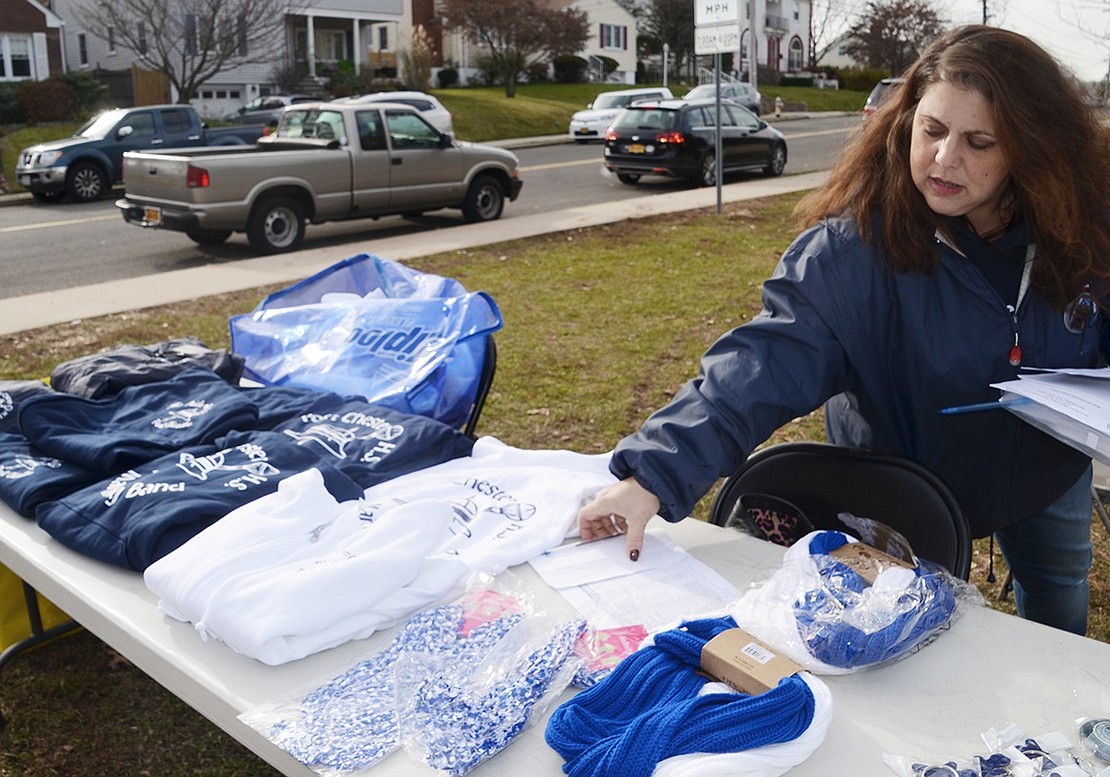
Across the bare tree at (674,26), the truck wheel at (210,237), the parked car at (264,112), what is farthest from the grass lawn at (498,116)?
the bare tree at (674,26)

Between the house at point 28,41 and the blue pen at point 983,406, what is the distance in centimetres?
3895

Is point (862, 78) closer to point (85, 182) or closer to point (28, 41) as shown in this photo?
point (28, 41)

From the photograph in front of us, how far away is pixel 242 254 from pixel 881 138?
34.6 feet

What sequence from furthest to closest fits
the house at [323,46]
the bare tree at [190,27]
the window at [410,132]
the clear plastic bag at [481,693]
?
the house at [323,46]
the bare tree at [190,27]
the window at [410,132]
the clear plastic bag at [481,693]

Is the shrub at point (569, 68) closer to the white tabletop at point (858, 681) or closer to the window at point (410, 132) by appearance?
the window at point (410, 132)

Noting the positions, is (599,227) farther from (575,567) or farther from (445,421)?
(575,567)

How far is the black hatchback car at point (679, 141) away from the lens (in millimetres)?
17703

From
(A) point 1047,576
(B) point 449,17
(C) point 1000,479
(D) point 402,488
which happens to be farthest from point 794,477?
(B) point 449,17

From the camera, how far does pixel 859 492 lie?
7.77 ft

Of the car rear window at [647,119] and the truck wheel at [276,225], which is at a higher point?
the car rear window at [647,119]

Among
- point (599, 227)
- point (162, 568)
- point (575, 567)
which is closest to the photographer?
point (162, 568)

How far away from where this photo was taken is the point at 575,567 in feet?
7.36

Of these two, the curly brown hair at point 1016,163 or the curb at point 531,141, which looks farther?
the curb at point 531,141

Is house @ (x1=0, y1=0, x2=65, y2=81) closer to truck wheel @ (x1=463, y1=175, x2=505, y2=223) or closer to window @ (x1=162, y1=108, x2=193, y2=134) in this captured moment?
window @ (x1=162, y1=108, x2=193, y2=134)
